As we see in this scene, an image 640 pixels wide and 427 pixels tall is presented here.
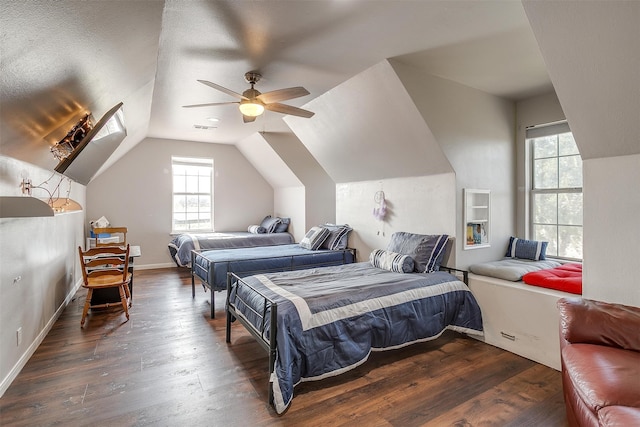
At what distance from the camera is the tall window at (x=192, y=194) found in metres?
6.97

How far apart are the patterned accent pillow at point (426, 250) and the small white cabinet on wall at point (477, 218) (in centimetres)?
34

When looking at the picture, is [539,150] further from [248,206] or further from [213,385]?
[248,206]

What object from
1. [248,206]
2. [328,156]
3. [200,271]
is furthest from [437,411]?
[248,206]

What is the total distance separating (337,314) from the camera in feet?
8.02

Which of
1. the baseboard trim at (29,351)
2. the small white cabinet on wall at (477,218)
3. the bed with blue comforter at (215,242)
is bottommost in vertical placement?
the baseboard trim at (29,351)

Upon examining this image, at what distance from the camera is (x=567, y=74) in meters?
2.03

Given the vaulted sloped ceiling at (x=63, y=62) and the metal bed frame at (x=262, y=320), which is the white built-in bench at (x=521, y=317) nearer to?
the metal bed frame at (x=262, y=320)

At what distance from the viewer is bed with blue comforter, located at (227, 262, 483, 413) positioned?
2.21m

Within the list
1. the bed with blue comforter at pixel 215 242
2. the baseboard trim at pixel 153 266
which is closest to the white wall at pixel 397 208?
the bed with blue comforter at pixel 215 242

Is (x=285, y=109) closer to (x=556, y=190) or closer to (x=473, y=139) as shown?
(x=473, y=139)

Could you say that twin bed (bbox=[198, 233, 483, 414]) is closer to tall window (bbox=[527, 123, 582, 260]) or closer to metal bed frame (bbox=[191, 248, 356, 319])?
metal bed frame (bbox=[191, 248, 356, 319])

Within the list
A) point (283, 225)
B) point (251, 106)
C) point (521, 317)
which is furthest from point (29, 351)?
point (283, 225)

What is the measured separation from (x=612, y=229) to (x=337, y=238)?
3238mm

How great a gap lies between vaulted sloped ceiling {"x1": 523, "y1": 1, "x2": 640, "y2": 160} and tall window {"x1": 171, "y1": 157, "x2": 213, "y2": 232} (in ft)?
21.2
